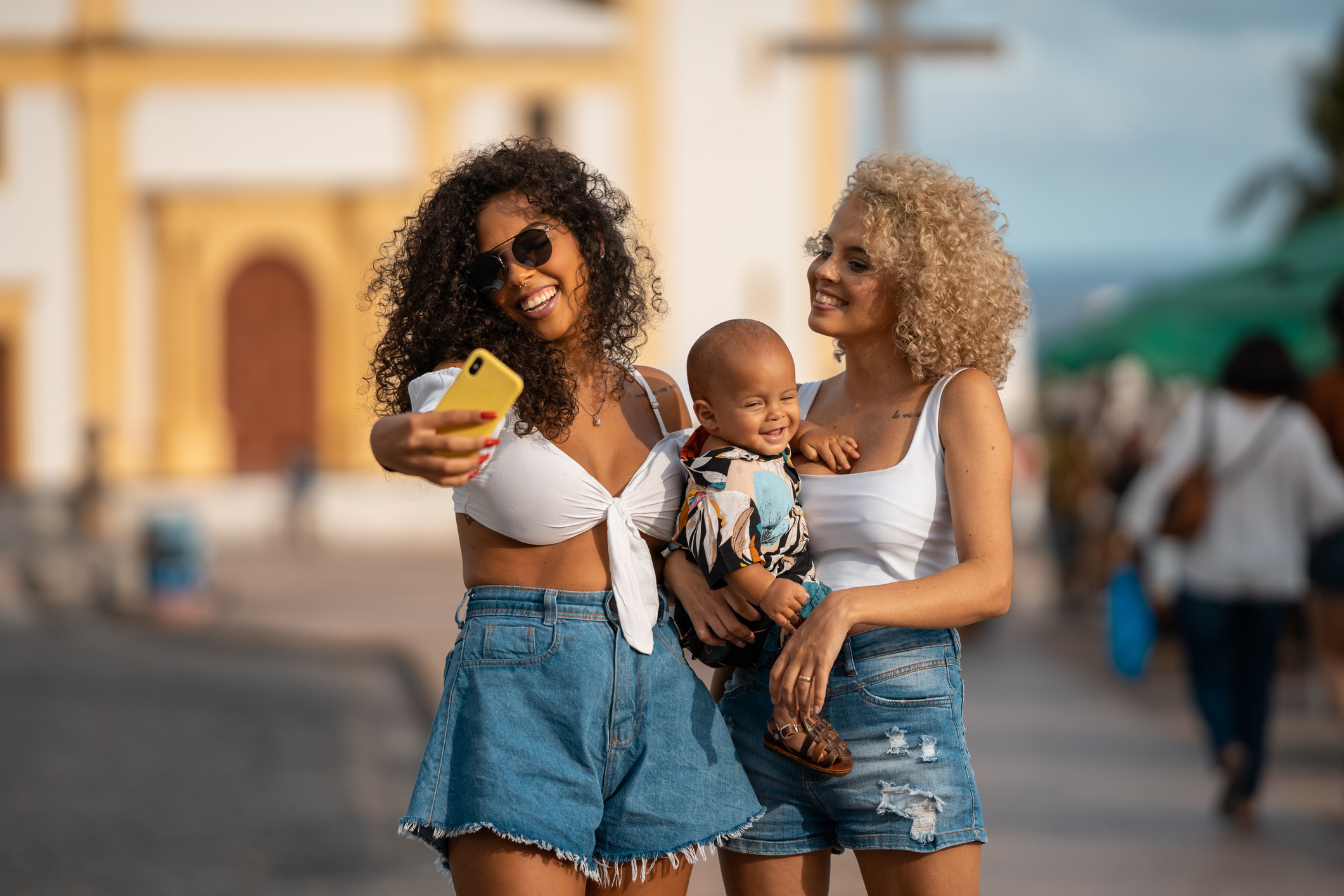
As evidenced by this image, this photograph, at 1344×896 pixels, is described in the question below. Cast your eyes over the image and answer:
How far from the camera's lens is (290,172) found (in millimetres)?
26328

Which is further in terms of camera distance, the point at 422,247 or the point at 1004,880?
the point at 1004,880

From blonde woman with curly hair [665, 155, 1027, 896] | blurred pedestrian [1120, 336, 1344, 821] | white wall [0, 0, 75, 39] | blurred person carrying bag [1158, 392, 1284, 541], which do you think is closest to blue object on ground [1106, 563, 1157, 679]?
blurred pedestrian [1120, 336, 1344, 821]

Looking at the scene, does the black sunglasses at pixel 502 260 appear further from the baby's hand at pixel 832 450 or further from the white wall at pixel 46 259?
the white wall at pixel 46 259

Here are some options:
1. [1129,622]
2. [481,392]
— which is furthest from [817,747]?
[1129,622]

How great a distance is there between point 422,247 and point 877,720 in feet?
3.79

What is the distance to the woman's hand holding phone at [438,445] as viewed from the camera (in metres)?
2.25

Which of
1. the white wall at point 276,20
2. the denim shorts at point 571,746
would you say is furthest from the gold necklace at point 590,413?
the white wall at point 276,20

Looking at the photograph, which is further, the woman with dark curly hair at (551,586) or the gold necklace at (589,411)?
the gold necklace at (589,411)

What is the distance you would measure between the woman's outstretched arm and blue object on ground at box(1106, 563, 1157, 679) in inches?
163

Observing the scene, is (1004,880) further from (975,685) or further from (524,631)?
(975,685)

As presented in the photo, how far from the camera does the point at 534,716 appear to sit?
2500 mm

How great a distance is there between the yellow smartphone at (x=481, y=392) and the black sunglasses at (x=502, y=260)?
0.82 feet

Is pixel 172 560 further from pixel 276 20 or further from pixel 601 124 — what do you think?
pixel 601 124

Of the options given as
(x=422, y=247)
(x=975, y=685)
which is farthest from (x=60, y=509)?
(x=422, y=247)
